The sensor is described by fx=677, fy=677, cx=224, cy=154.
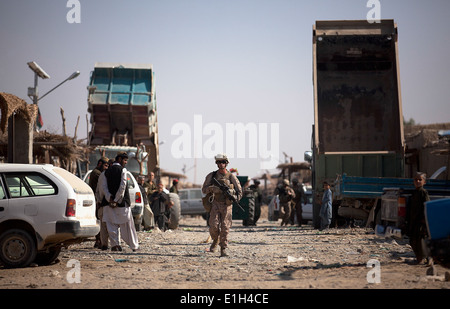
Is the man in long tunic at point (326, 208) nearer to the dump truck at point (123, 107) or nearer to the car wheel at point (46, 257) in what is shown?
the dump truck at point (123, 107)

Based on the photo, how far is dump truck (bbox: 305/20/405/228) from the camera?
1895 centimetres

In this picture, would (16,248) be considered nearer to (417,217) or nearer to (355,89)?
(417,217)

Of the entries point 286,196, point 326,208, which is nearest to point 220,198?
point 326,208

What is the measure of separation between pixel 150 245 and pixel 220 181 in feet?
9.30

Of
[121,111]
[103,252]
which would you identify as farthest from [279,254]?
[121,111]

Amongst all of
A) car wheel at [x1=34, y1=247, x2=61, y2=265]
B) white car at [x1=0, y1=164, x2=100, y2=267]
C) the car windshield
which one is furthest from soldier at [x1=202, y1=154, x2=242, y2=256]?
car wheel at [x1=34, y1=247, x2=61, y2=265]

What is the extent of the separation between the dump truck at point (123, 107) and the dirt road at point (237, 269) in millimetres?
11135

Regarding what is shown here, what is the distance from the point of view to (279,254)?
39.1ft

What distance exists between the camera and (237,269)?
9359mm

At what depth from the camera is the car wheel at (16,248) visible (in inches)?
368

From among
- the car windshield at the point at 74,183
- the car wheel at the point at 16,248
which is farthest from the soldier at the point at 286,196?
the car wheel at the point at 16,248

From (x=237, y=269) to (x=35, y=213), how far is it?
9.63 ft

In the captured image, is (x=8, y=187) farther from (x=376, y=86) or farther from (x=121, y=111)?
(x=121, y=111)

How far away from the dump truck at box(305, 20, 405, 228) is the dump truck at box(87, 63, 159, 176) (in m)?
7.16
